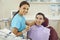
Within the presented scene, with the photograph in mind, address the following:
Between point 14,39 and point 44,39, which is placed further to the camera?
point 44,39

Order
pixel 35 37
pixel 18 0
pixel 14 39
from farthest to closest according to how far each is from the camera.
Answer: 1. pixel 18 0
2. pixel 35 37
3. pixel 14 39

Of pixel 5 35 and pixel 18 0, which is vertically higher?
pixel 18 0

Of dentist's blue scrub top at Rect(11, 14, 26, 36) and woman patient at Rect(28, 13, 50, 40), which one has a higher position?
dentist's blue scrub top at Rect(11, 14, 26, 36)

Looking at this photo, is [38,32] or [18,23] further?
[38,32]

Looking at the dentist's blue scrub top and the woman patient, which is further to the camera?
the woman patient

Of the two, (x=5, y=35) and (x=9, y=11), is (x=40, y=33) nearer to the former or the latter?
(x=5, y=35)

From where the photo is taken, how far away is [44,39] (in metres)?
2.16

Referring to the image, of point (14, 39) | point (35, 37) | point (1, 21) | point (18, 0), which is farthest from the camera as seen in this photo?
point (18, 0)

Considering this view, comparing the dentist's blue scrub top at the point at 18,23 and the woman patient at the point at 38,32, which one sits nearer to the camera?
the dentist's blue scrub top at the point at 18,23

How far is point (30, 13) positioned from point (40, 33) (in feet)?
6.13

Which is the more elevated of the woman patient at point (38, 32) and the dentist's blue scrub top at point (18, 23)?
the dentist's blue scrub top at point (18, 23)

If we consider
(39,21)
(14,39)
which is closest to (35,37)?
(39,21)

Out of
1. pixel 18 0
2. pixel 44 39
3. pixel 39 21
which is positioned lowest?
pixel 44 39

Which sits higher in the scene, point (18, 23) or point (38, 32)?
point (18, 23)
